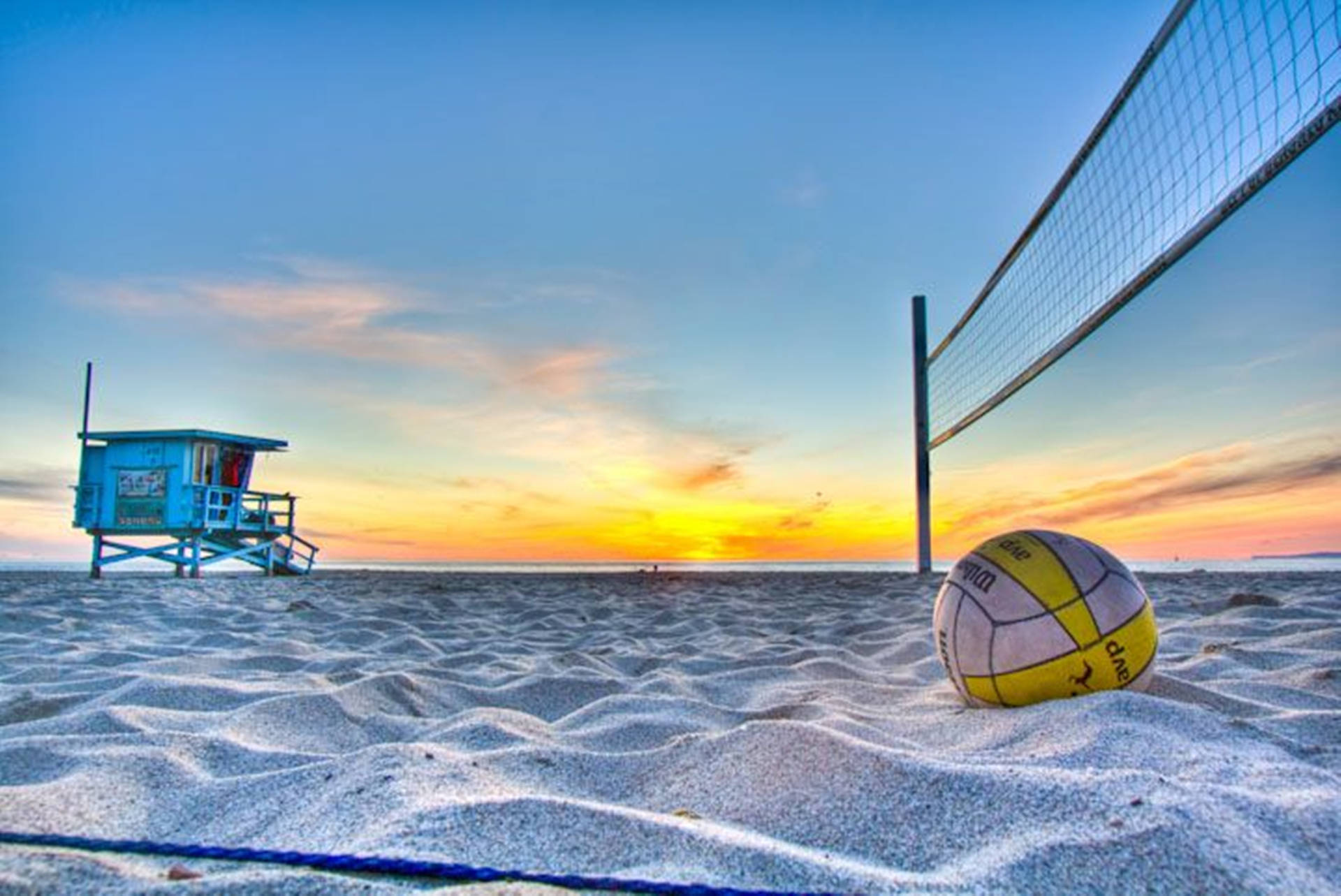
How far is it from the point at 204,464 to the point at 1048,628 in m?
11.5

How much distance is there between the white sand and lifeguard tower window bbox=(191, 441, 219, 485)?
7821 millimetres

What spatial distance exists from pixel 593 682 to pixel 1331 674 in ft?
7.59

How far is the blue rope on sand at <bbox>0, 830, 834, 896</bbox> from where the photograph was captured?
1.03 m

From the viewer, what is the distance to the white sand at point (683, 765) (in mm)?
1099

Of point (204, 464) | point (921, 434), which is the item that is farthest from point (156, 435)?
point (921, 434)

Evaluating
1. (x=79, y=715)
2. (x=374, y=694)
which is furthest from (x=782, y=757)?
(x=79, y=715)

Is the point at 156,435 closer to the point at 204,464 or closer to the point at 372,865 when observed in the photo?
the point at 204,464

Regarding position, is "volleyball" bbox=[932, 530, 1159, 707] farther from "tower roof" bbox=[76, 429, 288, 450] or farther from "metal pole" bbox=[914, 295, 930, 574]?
"tower roof" bbox=[76, 429, 288, 450]

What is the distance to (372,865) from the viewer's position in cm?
112

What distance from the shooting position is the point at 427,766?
5.39 feet

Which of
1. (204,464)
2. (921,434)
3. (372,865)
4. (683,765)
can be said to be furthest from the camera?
Answer: (204,464)

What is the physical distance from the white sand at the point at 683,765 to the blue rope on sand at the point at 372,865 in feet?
0.08

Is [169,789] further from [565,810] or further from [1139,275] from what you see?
[1139,275]

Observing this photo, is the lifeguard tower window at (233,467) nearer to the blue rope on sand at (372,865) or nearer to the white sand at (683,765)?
the white sand at (683,765)
